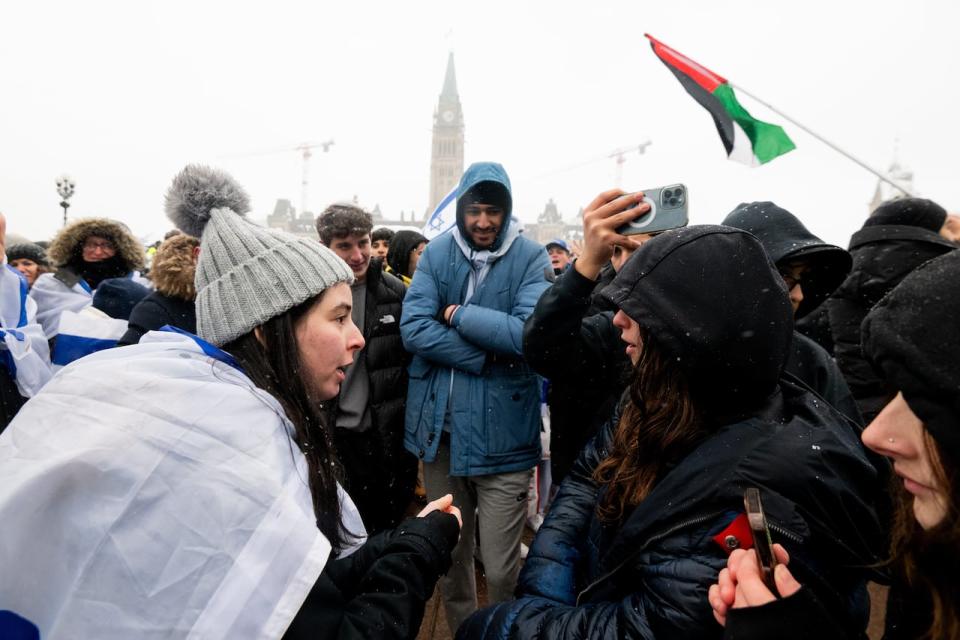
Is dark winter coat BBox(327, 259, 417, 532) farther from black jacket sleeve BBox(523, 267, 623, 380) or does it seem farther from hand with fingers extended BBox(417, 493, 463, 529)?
hand with fingers extended BBox(417, 493, 463, 529)

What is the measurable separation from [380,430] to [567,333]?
138cm

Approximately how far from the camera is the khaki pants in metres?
2.69

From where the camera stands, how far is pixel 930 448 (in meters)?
0.88

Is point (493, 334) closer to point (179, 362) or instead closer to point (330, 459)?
point (330, 459)

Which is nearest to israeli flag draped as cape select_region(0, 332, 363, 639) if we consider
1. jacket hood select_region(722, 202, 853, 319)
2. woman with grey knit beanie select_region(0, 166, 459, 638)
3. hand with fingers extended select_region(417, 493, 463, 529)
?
woman with grey knit beanie select_region(0, 166, 459, 638)

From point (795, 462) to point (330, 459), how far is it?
1.17 metres

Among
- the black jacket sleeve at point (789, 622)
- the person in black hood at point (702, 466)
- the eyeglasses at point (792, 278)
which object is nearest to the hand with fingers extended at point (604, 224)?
the person in black hood at point (702, 466)

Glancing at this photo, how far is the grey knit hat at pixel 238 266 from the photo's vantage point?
147 cm

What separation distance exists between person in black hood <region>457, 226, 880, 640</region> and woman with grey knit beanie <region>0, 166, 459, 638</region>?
1.56 feet

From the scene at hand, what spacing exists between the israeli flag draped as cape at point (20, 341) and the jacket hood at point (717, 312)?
2.95 meters

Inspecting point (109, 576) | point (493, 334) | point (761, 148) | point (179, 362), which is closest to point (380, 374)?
point (493, 334)

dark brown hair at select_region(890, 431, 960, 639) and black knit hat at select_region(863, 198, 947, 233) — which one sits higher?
black knit hat at select_region(863, 198, 947, 233)

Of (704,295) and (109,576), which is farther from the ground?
(704,295)

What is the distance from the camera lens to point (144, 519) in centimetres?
101
